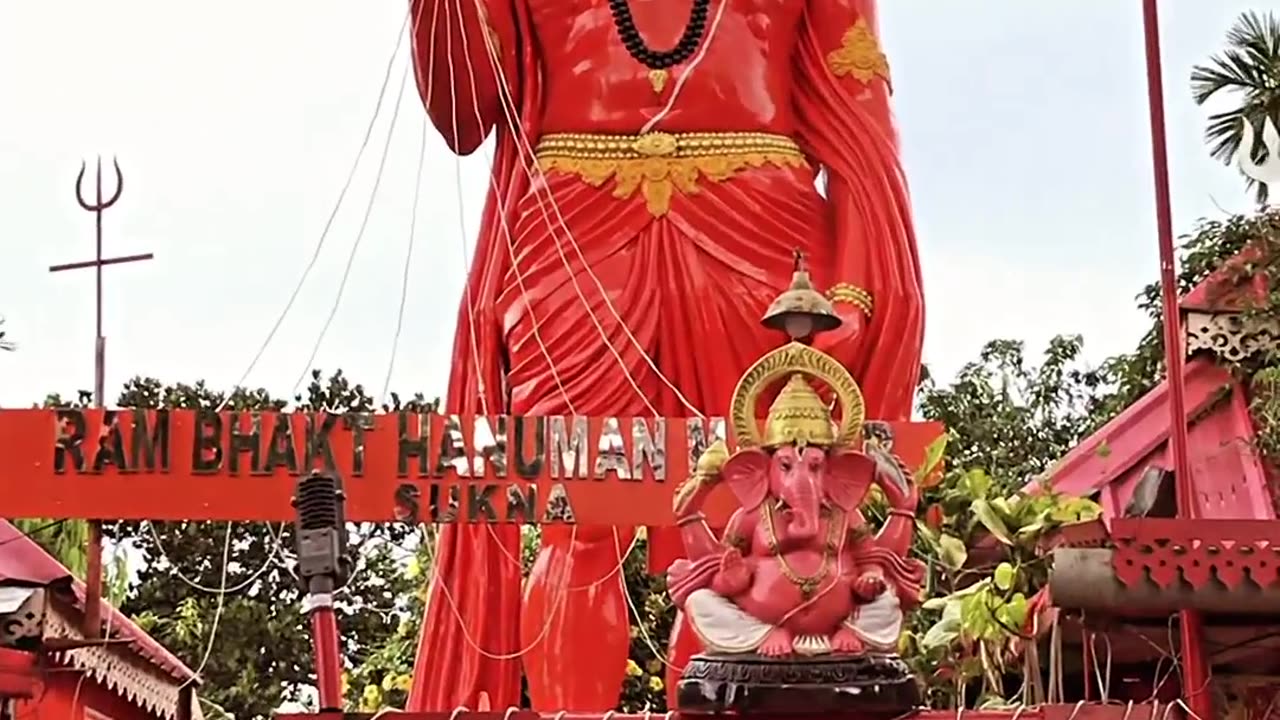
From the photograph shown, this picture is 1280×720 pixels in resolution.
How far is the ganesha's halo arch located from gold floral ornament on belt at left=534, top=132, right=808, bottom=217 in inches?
68.3

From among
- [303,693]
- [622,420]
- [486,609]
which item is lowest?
[303,693]

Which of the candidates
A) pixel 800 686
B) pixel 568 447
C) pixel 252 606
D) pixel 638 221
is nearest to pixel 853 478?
pixel 800 686

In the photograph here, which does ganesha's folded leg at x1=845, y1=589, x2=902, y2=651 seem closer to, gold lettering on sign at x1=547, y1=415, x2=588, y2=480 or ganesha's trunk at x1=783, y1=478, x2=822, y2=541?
ganesha's trunk at x1=783, y1=478, x2=822, y2=541

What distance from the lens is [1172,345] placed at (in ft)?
17.3

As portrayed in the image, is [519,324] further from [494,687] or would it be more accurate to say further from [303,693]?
[303,693]

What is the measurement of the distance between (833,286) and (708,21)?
0.89m

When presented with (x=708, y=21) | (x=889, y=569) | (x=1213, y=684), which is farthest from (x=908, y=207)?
(x=889, y=569)

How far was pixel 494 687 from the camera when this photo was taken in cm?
611

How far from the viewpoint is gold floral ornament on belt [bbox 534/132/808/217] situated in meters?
6.34

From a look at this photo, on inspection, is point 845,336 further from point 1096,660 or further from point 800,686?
point 800,686

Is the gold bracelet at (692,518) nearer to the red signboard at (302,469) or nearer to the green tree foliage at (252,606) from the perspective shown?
the red signboard at (302,469)

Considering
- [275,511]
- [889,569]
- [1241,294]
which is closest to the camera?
[889,569]

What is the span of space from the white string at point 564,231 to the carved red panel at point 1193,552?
5.02 ft

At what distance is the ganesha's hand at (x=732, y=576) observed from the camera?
4.48 meters
